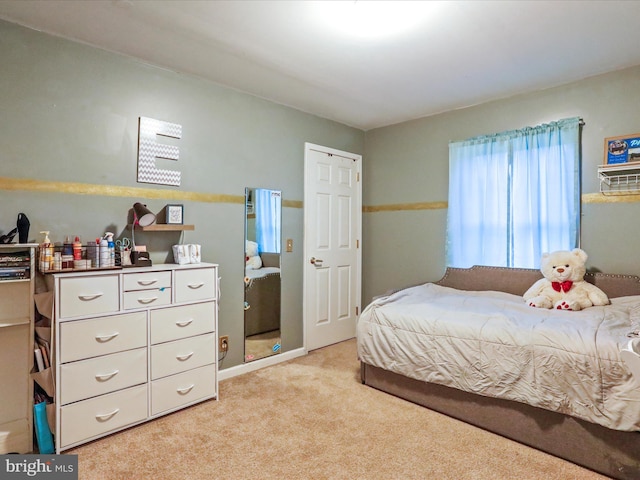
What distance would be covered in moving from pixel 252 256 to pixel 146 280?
109 centimetres

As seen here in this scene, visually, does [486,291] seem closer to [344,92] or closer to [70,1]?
[344,92]

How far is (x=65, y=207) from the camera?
237cm

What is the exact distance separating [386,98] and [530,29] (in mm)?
1357

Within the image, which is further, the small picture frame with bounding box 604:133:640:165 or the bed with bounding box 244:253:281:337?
the bed with bounding box 244:253:281:337

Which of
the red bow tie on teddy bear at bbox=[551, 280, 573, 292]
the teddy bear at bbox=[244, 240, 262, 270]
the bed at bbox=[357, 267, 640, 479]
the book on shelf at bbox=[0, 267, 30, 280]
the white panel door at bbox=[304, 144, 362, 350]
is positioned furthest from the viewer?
the white panel door at bbox=[304, 144, 362, 350]

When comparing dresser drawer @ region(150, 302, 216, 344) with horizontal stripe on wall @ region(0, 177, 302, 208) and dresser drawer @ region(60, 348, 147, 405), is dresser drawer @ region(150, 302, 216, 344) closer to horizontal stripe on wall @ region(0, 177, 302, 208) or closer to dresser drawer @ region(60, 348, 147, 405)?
dresser drawer @ region(60, 348, 147, 405)

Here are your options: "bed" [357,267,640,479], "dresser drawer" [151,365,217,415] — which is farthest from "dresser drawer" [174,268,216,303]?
"bed" [357,267,640,479]

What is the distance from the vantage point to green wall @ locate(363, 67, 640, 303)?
285 cm

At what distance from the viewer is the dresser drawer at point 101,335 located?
208 centimetres

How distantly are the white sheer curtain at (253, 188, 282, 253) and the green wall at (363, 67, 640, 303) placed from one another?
4.48 feet

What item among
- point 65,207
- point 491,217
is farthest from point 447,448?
point 65,207

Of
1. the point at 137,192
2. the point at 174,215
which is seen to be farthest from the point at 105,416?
the point at 137,192

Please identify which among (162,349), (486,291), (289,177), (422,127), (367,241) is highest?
(422,127)

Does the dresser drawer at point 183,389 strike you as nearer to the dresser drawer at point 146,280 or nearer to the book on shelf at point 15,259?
the dresser drawer at point 146,280
